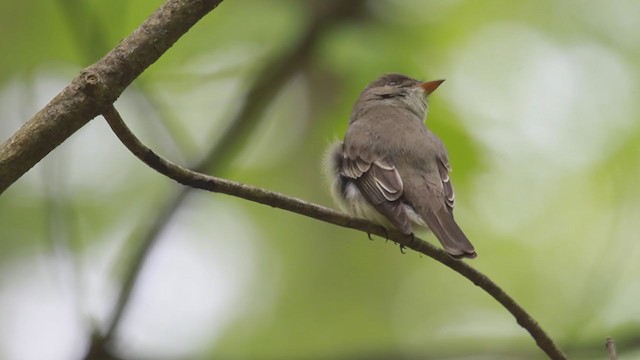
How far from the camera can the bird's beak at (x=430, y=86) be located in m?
5.87

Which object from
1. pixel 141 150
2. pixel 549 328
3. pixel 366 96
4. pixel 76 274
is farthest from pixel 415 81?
pixel 141 150

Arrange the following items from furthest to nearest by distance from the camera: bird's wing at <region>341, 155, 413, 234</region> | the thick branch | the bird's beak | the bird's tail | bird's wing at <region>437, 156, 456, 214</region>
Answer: the bird's beak, bird's wing at <region>437, 156, 456, 214</region>, bird's wing at <region>341, 155, 413, 234</region>, the bird's tail, the thick branch

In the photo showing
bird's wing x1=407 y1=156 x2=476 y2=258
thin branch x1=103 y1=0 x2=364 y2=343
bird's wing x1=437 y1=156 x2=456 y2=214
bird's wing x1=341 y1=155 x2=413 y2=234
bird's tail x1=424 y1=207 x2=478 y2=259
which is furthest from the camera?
bird's wing x1=437 y1=156 x2=456 y2=214

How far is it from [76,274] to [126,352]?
77 centimetres

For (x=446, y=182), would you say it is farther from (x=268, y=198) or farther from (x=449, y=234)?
(x=268, y=198)

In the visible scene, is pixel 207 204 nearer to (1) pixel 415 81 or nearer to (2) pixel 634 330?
(1) pixel 415 81

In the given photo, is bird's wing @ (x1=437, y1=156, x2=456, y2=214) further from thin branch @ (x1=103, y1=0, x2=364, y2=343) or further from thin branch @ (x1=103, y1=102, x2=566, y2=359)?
thin branch @ (x1=103, y1=102, x2=566, y2=359)

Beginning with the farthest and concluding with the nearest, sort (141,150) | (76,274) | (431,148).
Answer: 1. (431,148)
2. (76,274)
3. (141,150)

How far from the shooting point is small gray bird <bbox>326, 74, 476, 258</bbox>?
189 inches

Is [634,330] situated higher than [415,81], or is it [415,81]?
[415,81]

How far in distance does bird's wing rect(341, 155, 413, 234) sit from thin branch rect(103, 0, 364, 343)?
0.60 metres

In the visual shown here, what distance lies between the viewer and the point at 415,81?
6.08 metres

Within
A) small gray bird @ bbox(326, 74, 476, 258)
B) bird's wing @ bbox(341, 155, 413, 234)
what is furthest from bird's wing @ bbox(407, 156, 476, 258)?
bird's wing @ bbox(341, 155, 413, 234)

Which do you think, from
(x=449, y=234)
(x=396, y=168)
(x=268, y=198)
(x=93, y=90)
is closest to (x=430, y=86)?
(x=396, y=168)
